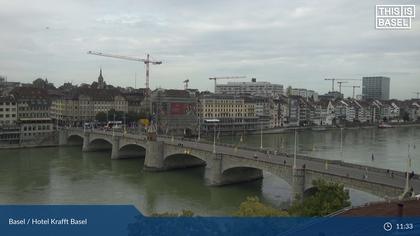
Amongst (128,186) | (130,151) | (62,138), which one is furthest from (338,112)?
(128,186)

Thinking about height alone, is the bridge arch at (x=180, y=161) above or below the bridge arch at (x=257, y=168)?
below

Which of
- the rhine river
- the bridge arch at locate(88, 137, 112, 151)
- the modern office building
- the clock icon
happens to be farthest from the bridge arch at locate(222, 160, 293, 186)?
the modern office building

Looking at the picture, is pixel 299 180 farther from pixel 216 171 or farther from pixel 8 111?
pixel 8 111

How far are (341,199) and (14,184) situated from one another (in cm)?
2230

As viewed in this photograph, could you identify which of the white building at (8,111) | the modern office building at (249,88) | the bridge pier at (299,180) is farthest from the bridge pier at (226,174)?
the modern office building at (249,88)

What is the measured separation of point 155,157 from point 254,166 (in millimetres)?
10997

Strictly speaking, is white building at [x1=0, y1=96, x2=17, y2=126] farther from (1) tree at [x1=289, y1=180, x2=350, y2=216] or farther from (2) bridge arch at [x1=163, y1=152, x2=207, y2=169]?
(1) tree at [x1=289, y1=180, x2=350, y2=216]

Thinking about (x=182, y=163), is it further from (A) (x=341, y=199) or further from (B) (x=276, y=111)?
(B) (x=276, y=111)

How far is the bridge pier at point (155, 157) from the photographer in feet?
123

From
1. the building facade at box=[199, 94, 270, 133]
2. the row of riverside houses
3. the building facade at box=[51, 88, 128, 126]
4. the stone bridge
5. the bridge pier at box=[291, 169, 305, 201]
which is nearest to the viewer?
the stone bridge

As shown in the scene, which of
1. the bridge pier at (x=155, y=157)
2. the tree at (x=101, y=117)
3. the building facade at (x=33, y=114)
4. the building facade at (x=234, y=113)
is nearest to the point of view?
the bridge pier at (x=155, y=157)

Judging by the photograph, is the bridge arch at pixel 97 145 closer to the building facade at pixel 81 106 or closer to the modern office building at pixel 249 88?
the building facade at pixel 81 106

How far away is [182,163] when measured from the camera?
38.8 m

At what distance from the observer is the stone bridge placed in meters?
22.4
